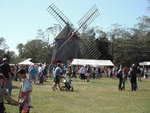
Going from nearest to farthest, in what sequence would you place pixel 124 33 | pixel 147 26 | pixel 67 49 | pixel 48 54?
pixel 67 49 → pixel 147 26 → pixel 124 33 → pixel 48 54

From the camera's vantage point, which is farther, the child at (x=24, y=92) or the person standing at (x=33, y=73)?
the person standing at (x=33, y=73)

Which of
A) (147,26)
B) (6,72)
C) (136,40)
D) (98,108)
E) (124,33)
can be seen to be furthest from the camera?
(124,33)

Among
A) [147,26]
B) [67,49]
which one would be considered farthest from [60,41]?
[147,26]

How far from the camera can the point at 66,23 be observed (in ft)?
Answer: 134

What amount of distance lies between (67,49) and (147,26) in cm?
2043

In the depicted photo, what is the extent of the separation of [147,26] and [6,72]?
142ft

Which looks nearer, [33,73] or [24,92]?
[24,92]

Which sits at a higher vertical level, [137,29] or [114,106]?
[137,29]

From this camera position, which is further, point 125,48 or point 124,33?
point 124,33

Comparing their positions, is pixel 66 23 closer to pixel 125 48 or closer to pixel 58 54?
pixel 58 54

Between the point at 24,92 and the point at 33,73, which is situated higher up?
the point at 33,73

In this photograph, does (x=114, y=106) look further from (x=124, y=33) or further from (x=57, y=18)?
(x=124, y=33)

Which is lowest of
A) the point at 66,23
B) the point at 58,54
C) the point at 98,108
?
the point at 98,108

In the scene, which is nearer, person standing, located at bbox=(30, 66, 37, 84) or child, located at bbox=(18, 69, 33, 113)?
child, located at bbox=(18, 69, 33, 113)
